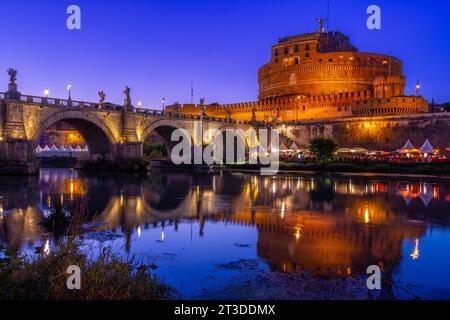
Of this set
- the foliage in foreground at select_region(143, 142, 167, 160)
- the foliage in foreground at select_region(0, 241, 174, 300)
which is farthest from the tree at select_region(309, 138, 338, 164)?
the foliage in foreground at select_region(0, 241, 174, 300)

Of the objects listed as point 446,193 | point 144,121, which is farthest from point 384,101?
point 446,193

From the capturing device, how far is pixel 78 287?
5.85 meters

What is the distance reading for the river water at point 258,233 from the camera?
29.1 feet

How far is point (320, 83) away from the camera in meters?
85.2

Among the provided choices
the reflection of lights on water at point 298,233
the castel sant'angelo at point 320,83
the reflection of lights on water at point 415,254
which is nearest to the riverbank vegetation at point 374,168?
the castel sant'angelo at point 320,83

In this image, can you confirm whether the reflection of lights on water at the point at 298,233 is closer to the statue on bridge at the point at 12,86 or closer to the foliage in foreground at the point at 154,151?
the statue on bridge at the point at 12,86

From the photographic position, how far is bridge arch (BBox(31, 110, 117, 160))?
38.2 metres

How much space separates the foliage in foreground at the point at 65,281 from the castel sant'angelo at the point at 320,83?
66.3m

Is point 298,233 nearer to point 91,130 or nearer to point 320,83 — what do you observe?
point 91,130

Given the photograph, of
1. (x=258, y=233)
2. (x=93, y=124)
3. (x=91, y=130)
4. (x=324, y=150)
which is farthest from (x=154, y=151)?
(x=258, y=233)

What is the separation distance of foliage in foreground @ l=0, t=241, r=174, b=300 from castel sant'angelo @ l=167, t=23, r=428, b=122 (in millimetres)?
66326

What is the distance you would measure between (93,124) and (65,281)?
129ft

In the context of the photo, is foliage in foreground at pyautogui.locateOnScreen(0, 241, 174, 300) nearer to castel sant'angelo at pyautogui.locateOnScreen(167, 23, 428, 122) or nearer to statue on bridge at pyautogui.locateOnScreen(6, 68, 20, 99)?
statue on bridge at pyautogui.locateOnScreen(6, 68, 20, 99)
